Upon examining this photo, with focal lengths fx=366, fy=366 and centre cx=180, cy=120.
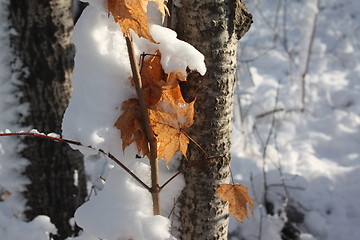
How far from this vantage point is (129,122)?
0.87 metres

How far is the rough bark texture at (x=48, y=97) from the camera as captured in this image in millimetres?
2012

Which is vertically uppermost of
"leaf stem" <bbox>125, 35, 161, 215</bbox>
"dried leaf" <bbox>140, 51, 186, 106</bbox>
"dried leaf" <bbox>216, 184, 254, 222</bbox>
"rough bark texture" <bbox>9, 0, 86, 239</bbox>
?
"rough bark texture" <bbox>9, 0, 86, 239</bbox>

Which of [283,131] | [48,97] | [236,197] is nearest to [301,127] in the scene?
[283,131]

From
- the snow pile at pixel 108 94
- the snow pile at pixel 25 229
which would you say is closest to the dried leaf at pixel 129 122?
the snow pile at pixel 108 94

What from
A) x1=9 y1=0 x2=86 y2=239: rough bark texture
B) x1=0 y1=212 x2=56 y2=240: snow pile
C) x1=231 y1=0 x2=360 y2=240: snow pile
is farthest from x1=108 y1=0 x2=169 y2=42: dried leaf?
x1=231 y1=0 x2=360 y2=240: snow pile

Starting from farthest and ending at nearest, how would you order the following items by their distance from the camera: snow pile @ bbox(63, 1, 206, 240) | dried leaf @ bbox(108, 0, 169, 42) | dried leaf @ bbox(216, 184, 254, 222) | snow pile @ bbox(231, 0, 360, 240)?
snow pile @ bbox(231, 0, 360, 240), dried leaf @ bbox(216, 184, 254, 222), snow pile @ bbox(63, 1, 206, 240), dried leaf @ bbox(108, 0, 169, 42)

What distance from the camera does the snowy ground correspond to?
883 mm

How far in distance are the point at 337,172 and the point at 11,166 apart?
8.35 ft

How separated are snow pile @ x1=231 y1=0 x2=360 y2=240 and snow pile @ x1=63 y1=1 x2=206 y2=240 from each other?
5.14 ft

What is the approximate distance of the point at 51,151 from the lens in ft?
7.20

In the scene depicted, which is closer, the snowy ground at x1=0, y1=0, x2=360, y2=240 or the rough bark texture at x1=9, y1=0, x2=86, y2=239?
the snowy ground at x1=0, y1=0, x2=360, y2=240

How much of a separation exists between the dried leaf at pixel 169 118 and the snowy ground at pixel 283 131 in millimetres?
93

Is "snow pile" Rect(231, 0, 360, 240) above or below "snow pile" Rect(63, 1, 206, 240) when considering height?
above

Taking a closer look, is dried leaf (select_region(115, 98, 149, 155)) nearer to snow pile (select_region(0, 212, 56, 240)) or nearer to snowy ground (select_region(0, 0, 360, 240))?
snowy ground (select_region(0, 0, 360, 240))
